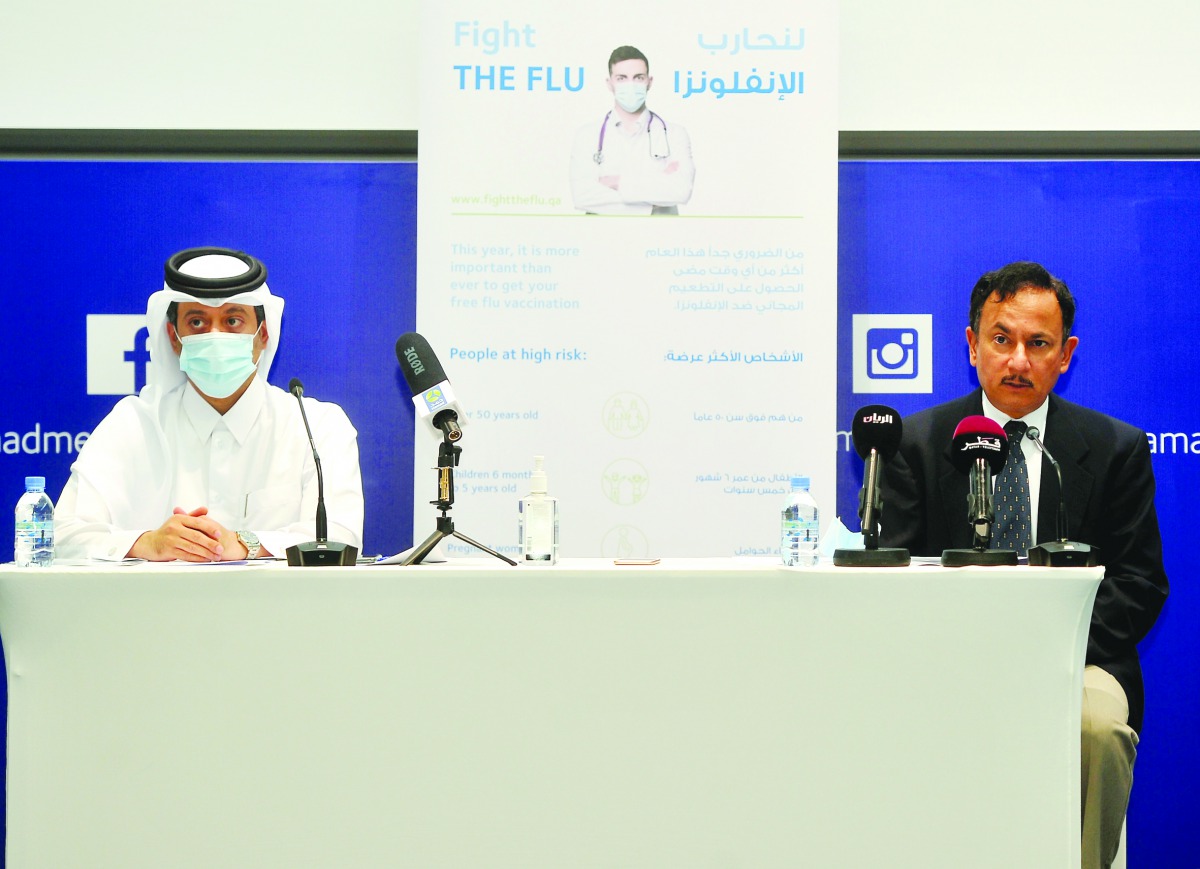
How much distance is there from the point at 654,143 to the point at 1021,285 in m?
1.22

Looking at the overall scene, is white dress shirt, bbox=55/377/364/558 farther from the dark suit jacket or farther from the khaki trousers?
the khaki trousers

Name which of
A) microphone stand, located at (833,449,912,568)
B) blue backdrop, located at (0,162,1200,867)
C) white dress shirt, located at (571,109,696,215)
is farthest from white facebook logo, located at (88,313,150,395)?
microphone stand, located at (833,449,912,568)

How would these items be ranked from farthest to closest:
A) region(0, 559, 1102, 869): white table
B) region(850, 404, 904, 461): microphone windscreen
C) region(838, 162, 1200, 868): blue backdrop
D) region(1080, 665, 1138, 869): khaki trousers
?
region(838, 162, 1200, 868): blue backdrop < region(1080, 665, 1138, 869): khaki trousers < region(850, 404, 904, 461): microphone windscreen < region(0, 559, 1102, 869): white table

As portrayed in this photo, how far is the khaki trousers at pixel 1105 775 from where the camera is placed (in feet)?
8.18

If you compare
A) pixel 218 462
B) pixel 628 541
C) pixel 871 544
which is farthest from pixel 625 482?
pixel 871 544

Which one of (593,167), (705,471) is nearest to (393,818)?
(705,471)

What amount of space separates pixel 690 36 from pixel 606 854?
8.07ft

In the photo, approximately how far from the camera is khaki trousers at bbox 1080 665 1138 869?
2.49 metres

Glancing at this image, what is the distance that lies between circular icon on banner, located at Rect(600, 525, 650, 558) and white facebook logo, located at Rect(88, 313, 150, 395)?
1.70 metres

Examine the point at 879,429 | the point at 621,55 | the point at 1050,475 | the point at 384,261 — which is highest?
the point at 621,55

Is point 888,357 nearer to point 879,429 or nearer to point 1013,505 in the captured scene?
point 1013,505

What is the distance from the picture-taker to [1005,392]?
3355mm

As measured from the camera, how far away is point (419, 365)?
88.2 inches

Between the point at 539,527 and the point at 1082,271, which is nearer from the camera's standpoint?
the point at 539,527
